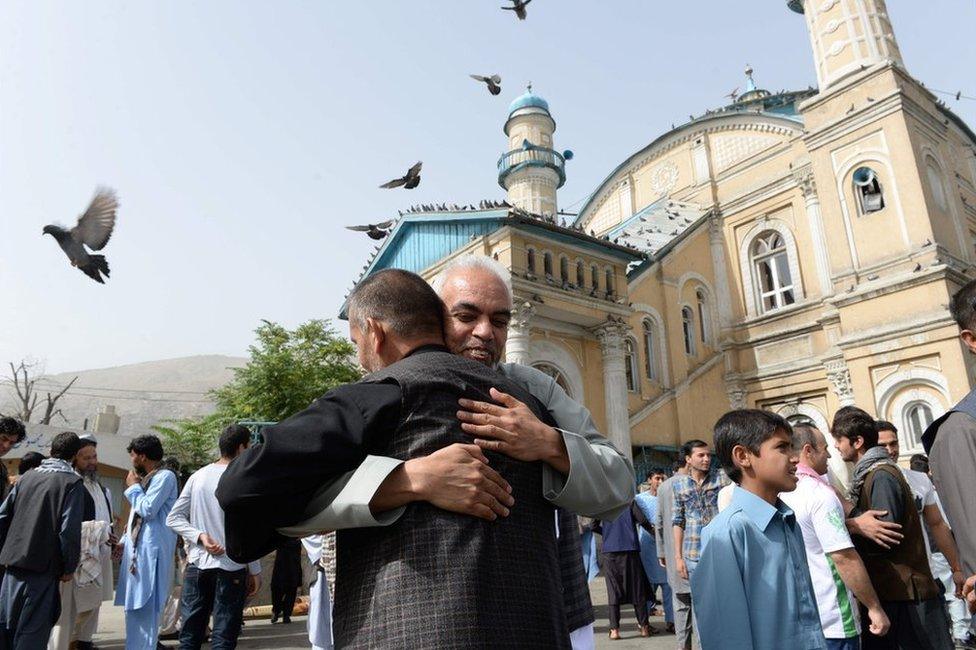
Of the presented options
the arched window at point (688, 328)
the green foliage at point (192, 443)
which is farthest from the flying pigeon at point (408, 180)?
the green foliage at point (192, 443)

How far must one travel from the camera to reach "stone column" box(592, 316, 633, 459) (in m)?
16.4

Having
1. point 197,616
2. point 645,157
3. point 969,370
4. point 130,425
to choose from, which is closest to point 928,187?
point 969,370

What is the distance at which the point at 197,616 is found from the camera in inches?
195

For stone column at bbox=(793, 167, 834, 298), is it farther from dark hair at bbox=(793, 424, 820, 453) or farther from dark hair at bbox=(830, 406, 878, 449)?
dark hair at bbox=(793, 424, 820, 453)

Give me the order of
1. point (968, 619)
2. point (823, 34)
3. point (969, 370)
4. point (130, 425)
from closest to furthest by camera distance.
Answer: point (968, 619), point (969, 370), point (823, 34), point (130, 425)

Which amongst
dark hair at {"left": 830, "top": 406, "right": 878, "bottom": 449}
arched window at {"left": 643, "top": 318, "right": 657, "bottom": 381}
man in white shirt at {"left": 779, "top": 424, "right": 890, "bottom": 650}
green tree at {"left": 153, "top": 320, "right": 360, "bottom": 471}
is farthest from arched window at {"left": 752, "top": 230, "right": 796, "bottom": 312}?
man in white shirt at {"left": 779, "top": 424, "right": 890, "bottom": 650}

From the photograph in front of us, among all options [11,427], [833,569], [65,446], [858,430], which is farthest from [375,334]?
[11,427]

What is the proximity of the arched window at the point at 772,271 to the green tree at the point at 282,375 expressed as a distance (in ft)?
48.2

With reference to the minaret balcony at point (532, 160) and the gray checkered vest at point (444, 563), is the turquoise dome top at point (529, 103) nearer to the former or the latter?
the minaret balcony at point (532, 160)

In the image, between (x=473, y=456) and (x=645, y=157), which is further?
(x=645, y=157)

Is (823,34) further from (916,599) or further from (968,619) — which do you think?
(916,599)

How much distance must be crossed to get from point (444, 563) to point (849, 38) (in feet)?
74.2

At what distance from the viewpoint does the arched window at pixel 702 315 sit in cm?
2222

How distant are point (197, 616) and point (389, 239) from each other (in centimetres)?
1363
